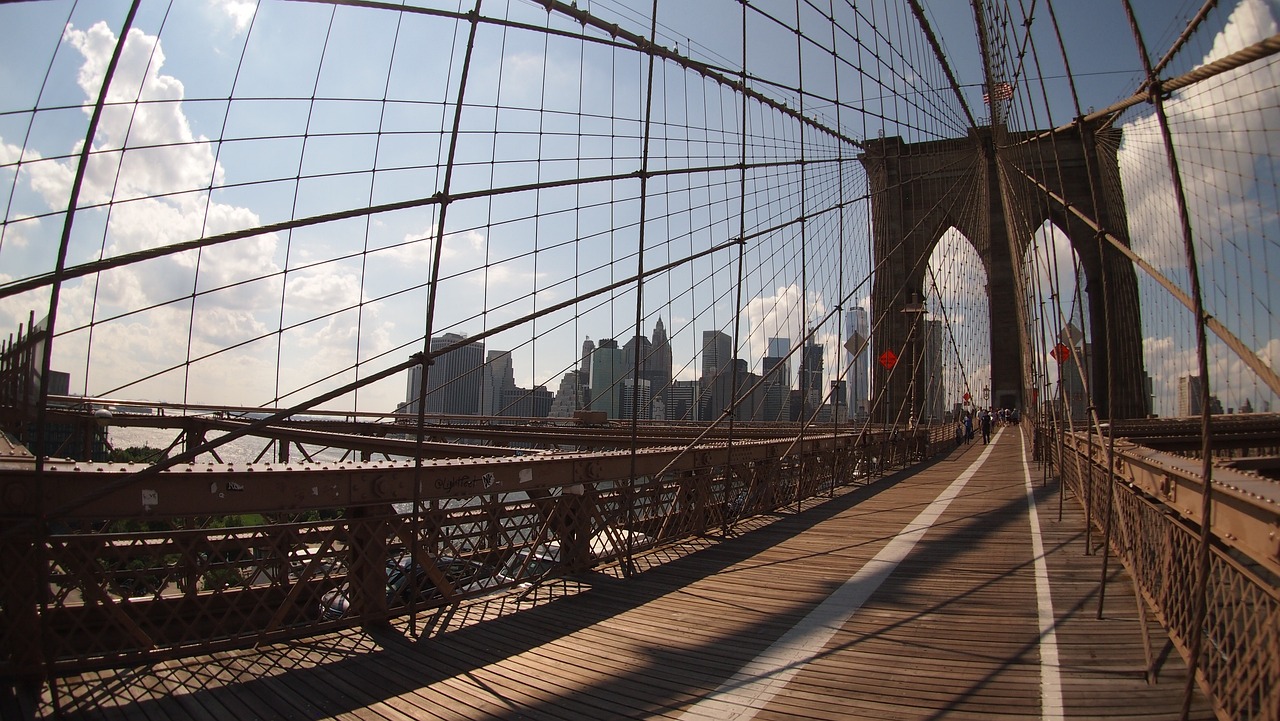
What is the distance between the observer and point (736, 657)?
4.06m

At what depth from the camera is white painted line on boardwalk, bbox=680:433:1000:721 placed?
11.1ft

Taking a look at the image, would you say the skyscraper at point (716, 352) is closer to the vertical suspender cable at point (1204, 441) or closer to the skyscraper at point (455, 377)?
the skyscraper at point (455, 377)

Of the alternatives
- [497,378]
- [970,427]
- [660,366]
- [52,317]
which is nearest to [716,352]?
[660,366]

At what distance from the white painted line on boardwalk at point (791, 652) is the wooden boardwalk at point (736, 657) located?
15 mm

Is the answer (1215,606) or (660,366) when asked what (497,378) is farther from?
(1215,606)

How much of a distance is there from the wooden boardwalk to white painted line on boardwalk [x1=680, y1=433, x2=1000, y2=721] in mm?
15

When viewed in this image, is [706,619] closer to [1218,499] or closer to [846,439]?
[1218,499]

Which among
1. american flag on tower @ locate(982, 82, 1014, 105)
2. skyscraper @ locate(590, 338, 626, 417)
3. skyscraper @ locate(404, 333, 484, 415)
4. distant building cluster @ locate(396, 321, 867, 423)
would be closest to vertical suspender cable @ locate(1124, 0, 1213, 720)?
distant building cluster @ locate(396, 321, 867, 423)

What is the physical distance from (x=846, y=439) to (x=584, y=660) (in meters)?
11.3

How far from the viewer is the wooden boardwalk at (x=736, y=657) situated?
3.36 m

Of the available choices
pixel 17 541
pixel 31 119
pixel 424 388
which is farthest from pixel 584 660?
pixel 31 119

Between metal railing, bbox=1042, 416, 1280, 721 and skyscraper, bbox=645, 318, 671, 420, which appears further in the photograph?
skyscraper, bbox=645, 318, 671, 420

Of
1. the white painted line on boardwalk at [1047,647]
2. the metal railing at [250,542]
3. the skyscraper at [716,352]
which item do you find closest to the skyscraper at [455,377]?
the skyscraper at [716,352]

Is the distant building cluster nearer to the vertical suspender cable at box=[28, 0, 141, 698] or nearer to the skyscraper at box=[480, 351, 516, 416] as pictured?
the skyscraper at box=[480, 351, 516, 416]
